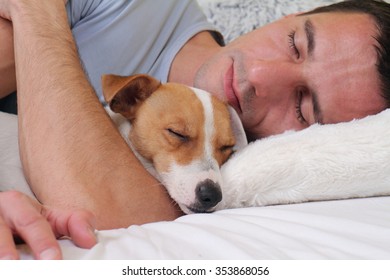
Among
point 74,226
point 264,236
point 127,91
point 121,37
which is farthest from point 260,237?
point 121,37

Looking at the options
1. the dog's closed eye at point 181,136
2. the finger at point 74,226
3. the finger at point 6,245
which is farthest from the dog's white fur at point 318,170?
the finger at point 6,245

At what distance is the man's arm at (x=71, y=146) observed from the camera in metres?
0.99

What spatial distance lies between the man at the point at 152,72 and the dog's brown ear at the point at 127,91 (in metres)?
0.05

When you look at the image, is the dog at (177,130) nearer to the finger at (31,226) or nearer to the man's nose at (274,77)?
the man's nose at (274,77)

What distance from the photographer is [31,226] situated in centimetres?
63

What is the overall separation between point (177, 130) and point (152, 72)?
1.43ft

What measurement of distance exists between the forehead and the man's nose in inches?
1.7

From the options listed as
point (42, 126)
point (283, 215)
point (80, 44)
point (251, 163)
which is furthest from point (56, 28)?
point (283, 215)

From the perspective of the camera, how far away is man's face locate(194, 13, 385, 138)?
1.38m

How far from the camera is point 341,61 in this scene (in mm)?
1379

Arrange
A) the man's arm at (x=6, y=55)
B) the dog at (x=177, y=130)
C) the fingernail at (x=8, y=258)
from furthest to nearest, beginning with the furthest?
the man's arm at (x=6, y=55), the dog at (x=177, y=130), the fingernail at (x=8, y=258)

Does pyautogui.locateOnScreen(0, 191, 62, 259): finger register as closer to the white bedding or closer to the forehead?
the white bedding

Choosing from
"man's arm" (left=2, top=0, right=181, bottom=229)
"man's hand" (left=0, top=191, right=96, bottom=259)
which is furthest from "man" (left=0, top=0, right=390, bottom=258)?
"man's hand" (left=0, top=191, right=96, bottom=259)
